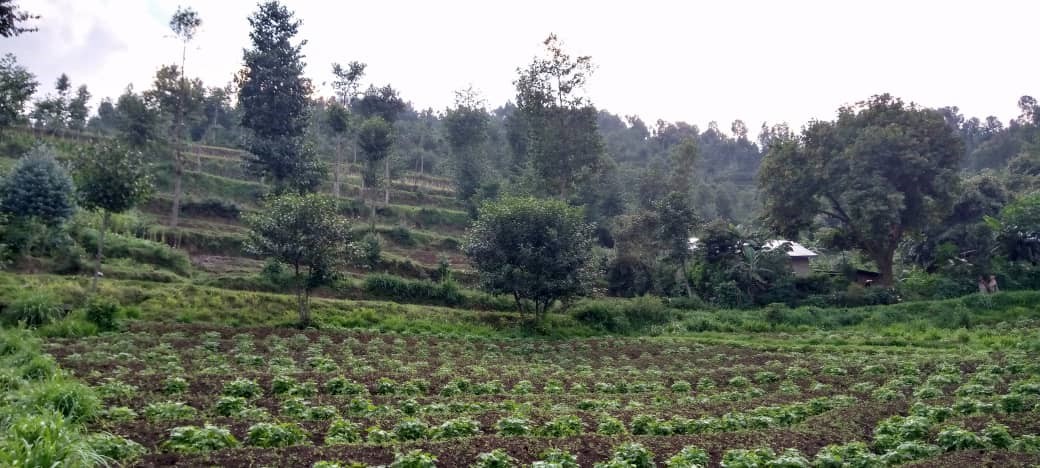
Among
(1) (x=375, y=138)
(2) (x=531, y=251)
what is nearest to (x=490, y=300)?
(2) (x=531, y=251)

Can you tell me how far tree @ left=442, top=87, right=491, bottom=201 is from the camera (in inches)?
2282

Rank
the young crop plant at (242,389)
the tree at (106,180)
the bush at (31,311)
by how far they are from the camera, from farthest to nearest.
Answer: the tree at (106,180) < the bush at (31,311) < the young crop plant at (242,389)

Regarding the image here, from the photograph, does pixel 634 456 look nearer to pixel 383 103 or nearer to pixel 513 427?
pixel 513 427

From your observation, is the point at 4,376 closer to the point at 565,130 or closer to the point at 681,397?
the point at 681,397

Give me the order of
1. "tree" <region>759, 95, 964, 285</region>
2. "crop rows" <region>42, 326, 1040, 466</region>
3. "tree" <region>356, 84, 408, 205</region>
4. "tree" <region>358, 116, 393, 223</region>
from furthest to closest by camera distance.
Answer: "tree" <region>356, 84, 408, 205</region> < "tree" <region>358, 116, 393, 223</region> < "tree" <region>759, 95, 964, 285</region> < "crop rows" <region>42, 326, 1040, 466</region>

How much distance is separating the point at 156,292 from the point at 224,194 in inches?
1032

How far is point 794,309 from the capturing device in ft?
121

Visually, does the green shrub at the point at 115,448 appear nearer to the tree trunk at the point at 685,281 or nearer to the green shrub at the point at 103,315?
the green shrub at the point at 103,315

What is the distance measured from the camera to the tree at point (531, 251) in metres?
30.9

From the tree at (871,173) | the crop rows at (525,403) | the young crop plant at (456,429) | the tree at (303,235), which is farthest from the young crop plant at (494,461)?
the tree at (871,173)

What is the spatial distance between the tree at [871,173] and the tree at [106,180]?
35891mm

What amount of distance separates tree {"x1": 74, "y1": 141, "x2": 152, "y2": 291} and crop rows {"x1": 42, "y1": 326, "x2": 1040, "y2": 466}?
5.81m

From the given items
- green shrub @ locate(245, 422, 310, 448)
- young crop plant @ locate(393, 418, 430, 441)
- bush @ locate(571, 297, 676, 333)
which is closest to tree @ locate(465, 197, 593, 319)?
bush @ locate(571, 297, 676, 333)

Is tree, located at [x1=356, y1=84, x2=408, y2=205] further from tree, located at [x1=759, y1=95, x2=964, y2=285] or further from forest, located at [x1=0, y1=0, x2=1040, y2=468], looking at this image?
tree, located at [x1=759, y1=95, x2=964, y2=285]
